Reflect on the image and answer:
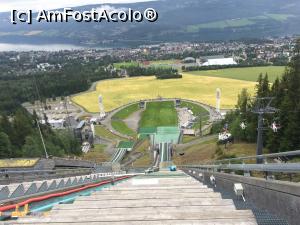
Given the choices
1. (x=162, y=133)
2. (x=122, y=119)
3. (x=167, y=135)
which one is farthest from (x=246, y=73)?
(x=167, y=135)

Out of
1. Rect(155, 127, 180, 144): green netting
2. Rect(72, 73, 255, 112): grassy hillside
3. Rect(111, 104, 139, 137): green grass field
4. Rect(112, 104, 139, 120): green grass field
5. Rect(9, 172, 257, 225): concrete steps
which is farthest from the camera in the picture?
Rect(72, 73, 255, 112): grassy hillside

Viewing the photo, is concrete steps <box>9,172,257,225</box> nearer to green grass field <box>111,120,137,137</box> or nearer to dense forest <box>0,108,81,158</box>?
dense forest <box>0,108,81,158</box>

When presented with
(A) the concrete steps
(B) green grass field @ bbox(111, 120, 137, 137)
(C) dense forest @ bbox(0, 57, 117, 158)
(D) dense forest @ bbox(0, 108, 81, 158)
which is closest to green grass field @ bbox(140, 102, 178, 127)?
(B) green grass field @ bbox(111, 120, 137, 137)

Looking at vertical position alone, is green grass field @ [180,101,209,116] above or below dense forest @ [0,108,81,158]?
below

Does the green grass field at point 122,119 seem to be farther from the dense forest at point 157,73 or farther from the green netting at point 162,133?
the dense forest at point 157,73

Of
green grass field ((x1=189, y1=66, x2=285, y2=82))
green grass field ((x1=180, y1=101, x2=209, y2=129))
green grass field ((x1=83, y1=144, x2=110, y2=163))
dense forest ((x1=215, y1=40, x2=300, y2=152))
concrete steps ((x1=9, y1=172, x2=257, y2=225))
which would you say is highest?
concrete steps ((x1=9, y1=172, x2=257, y2=225))

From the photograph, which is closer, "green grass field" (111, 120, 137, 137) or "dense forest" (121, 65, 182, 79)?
"green grass field" (111, 120, 137, 137)
